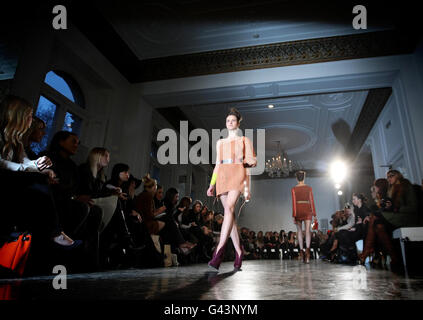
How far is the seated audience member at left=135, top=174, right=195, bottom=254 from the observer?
12.4 ft

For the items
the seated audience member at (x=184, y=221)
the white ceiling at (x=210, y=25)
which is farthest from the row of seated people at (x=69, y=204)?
the white ceiling at (x=210, y=25)

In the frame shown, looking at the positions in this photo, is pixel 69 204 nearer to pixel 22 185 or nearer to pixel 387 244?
pixel 22 185

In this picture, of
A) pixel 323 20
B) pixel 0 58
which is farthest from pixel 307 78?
pixel 0 58

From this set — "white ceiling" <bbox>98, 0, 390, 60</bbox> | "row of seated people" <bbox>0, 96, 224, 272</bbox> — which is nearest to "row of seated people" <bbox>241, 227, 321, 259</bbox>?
"row of seated people" <bbox>0, 96, 224, 272</bbox>

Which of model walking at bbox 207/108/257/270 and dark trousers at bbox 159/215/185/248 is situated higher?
model walking at bbox 207/108/257/270

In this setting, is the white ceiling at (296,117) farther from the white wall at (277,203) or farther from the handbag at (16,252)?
the handbag at (16,252)

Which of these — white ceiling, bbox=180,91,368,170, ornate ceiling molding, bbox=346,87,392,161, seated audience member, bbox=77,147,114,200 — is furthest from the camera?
white ceiling, bbox=180,91,368,170

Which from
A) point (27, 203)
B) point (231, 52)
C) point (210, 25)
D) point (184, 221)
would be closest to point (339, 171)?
point (231, 52)

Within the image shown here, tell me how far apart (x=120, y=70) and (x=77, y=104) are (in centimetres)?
133

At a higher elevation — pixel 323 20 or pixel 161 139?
pixel 323 20

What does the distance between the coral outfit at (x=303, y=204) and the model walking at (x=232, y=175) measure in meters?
2.55

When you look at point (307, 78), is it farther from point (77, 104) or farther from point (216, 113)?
point (77, 104)

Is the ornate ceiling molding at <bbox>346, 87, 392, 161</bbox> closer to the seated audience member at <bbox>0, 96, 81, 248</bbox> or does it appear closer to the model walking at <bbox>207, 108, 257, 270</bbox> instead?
the model walking at <bbox>207, 108, 257, 270</bbox>

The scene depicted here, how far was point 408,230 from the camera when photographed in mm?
2732
